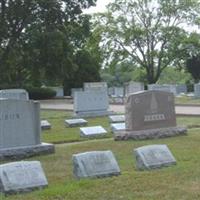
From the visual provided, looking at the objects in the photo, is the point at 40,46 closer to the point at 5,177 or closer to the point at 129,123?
the point at 129,123

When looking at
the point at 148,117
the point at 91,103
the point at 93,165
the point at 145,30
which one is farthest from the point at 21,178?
the point at 145,30

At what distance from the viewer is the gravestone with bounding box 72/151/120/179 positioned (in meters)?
7.80

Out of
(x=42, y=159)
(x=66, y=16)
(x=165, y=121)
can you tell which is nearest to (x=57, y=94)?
(x=66, y=16)

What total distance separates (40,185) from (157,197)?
4.99 feet

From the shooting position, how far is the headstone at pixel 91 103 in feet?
81.6

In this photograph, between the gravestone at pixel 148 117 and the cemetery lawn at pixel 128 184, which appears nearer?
the cemetery lawn at pixel 128 184

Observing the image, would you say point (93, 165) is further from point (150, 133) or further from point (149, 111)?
point (149, 111)

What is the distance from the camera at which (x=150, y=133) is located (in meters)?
14.0

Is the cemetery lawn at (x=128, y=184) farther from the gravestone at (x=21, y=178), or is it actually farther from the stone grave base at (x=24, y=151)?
the stone grave base at (x=24, y=151)

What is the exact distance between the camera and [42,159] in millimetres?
10695

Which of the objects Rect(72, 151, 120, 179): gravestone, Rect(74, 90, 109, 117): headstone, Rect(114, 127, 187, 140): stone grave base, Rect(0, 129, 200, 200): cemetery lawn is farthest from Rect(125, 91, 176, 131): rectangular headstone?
Rect(74, 90, 109, 117): headstone

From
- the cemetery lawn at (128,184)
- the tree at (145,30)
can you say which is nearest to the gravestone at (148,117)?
the cemetery lawn at (128,184)

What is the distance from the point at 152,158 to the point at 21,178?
A: 2323 millimetres

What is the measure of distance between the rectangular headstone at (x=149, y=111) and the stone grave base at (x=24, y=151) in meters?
3.11
